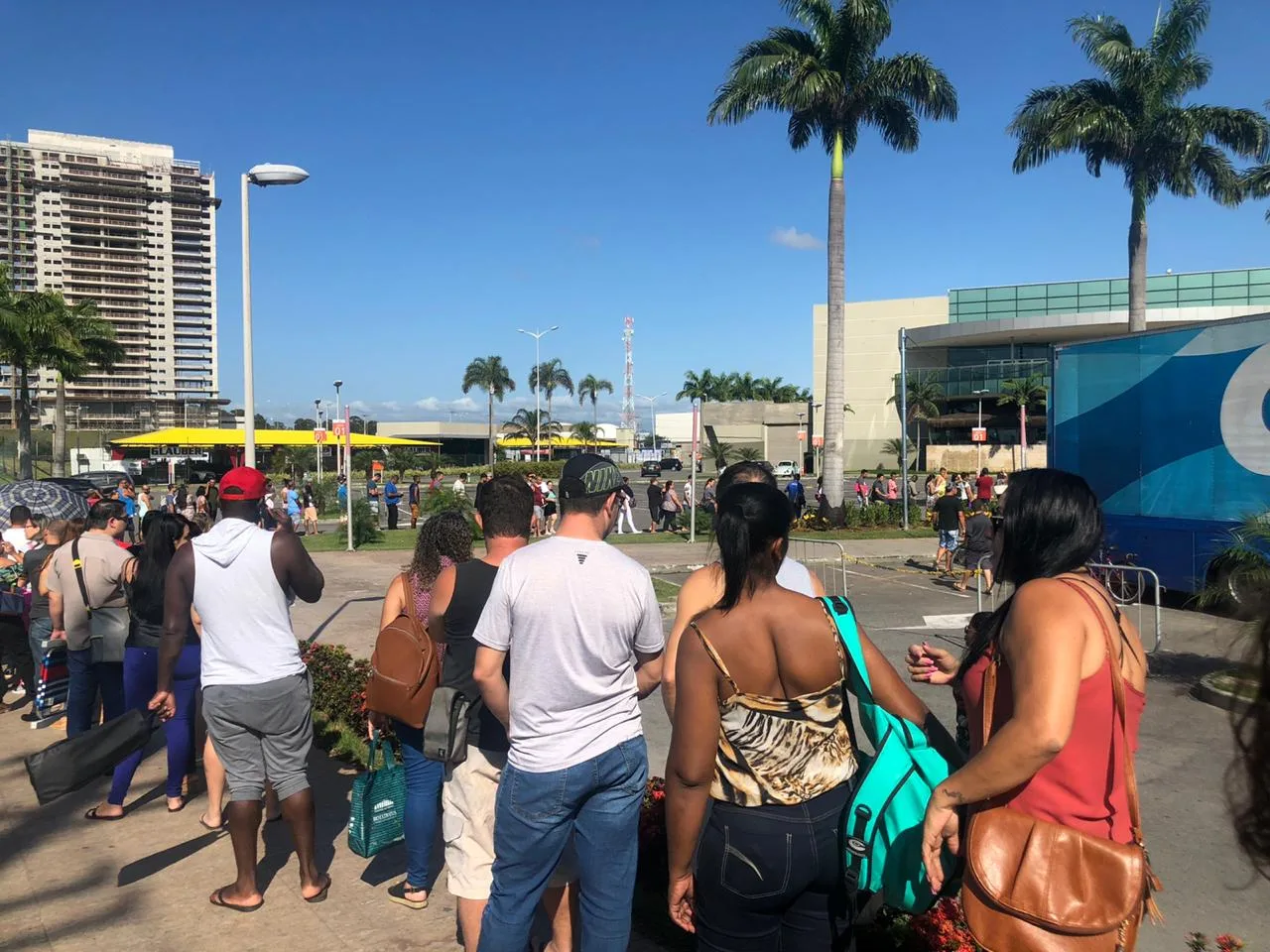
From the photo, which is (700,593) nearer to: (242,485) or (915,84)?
(242,485)

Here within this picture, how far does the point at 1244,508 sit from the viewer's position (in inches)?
452

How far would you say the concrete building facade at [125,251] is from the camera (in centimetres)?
11900

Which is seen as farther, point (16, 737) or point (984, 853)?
point (16, 737)

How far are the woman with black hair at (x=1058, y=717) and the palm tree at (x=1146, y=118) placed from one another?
24.5 meters

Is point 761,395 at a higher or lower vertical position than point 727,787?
higher

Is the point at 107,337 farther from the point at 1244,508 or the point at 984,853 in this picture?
the point at 984,853

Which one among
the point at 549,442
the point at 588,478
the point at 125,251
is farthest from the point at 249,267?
the point at 125,251

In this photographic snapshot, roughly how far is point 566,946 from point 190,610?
2.61 meters

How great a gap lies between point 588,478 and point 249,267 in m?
11.8

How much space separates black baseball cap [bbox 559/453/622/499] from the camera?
3.09 meters

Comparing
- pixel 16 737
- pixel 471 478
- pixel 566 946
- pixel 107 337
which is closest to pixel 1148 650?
pixel 566 946

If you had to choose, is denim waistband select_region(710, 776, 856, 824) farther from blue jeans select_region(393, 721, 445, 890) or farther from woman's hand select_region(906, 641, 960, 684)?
blue jeans select_region(393, 721, 445, 890)

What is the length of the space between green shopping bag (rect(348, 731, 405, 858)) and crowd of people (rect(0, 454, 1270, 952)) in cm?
22

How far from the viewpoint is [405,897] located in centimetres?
423
